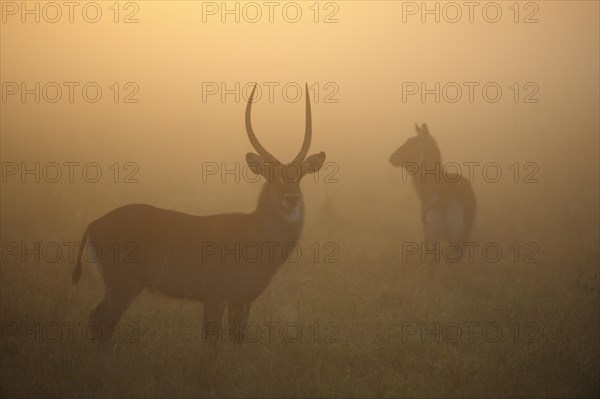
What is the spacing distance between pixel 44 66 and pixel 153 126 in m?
1.79

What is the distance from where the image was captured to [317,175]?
986 centimetres

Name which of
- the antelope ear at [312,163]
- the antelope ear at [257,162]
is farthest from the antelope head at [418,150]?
the antelope ear at [257,162]

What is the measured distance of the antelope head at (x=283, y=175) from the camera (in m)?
4.90

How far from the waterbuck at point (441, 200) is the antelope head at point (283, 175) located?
9.91ft

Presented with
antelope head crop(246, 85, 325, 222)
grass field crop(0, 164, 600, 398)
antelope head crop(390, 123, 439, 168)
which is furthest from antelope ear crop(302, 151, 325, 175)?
antelope head crop(390, 123, 439, 168)

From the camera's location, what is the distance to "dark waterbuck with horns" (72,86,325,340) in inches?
193

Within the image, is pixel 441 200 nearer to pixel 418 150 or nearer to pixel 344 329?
pixel 418 150

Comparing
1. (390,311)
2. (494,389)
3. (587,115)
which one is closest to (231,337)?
(390,311)

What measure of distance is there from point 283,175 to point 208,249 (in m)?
0.88

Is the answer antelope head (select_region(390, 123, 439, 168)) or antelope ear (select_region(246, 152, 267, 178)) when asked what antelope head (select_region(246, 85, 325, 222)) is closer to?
antelope ear (select_region(246, 152, 267, 178))

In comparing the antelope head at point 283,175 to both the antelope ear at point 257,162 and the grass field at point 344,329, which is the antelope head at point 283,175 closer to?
the antelope ear at point 257,162

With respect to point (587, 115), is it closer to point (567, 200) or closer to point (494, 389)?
point (567, 200)

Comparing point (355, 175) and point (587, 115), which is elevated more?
point (587, 115)

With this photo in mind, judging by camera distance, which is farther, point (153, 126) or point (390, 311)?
point (153, 126)
